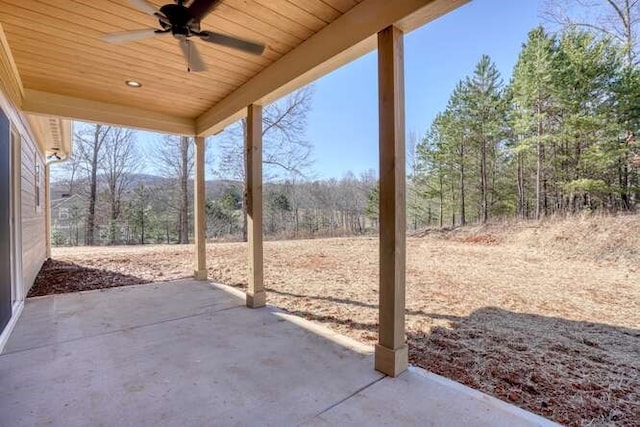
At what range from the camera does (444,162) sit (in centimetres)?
1596

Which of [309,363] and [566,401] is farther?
[309,363]

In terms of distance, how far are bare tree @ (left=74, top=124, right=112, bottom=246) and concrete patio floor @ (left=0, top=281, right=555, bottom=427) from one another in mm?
14525

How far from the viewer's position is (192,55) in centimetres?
233

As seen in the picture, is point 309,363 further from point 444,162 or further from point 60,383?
point 444,162

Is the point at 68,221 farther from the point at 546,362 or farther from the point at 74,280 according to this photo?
the point at 546,362

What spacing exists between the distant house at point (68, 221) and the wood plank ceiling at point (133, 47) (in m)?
13.3

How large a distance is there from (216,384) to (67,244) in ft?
51.7

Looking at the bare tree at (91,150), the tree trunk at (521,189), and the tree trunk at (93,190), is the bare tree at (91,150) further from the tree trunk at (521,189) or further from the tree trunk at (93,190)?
the tree trunk at (521,189)

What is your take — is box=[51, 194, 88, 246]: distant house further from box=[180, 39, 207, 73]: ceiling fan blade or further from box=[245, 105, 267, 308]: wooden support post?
box=[180, 39, 207, 73]: ceiling fan blade

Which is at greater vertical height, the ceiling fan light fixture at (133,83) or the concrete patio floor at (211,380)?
the ceiling fan light fixture at (133,83)

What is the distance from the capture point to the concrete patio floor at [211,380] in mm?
1593

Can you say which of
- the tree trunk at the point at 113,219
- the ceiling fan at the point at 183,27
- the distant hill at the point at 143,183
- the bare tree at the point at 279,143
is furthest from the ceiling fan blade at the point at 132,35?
the tree trunk at the point at 113,219

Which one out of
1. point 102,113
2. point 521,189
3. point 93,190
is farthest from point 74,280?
point 521,189

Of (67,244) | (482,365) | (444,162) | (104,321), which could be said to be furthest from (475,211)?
(67,244)
